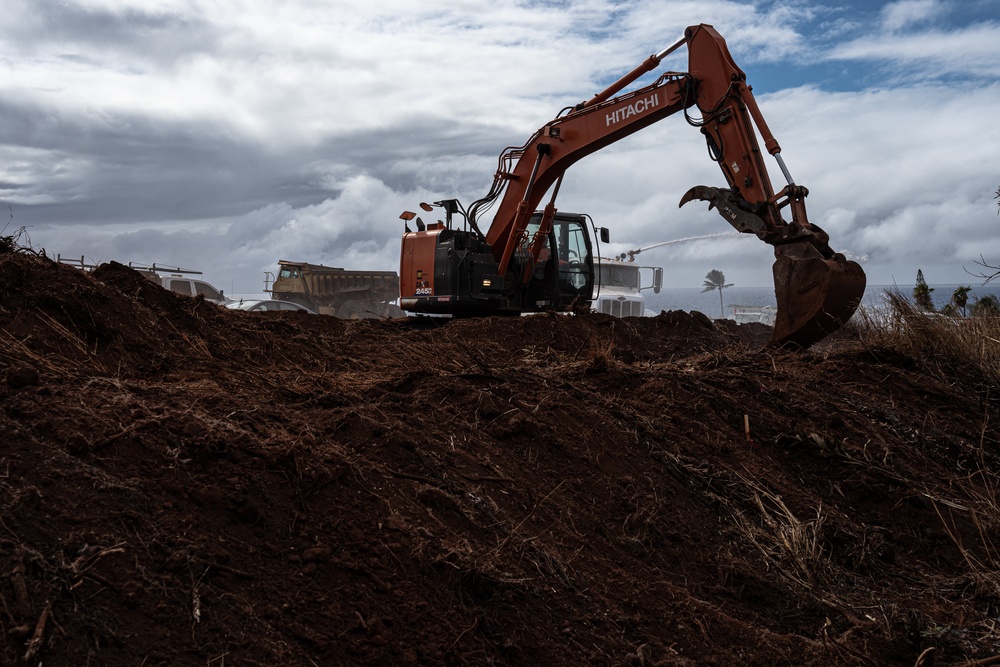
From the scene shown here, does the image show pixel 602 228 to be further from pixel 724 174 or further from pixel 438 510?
pixel 438 510

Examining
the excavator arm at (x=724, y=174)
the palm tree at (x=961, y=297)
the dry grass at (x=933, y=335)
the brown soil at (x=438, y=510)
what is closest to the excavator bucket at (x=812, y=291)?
the excavator arm at (x=724, y=174)

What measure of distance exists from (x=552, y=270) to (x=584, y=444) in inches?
363

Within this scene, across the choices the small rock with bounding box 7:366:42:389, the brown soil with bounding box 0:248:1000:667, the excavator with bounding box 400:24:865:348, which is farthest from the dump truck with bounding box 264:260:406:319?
the small rock with bounding box 7:366:42:389

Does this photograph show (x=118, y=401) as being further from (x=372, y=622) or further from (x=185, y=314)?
(x=185, y=314)

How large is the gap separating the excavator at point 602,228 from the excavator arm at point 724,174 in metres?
0.01

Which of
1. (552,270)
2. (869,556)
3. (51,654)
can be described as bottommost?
(869,556)

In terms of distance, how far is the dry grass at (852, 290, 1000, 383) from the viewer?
1004cm

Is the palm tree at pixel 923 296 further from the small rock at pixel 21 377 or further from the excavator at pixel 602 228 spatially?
the small rock at pixel 21 377

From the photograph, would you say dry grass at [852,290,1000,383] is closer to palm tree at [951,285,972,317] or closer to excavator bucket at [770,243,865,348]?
excavator bucket at [770,243,865,348]

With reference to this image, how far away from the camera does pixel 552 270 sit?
580 inches

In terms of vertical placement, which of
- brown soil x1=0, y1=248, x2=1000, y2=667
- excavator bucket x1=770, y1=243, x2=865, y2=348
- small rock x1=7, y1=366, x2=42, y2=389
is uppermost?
excavator bucket x1=770, y1=243, x2=865, y2=348

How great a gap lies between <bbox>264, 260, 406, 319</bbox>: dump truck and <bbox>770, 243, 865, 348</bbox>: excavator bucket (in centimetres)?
1906

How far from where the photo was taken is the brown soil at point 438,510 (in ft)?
10.8

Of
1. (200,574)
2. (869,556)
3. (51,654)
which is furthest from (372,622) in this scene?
(869,556)
